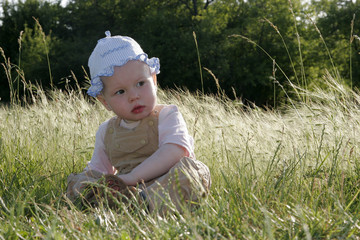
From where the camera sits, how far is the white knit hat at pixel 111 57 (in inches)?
90.0

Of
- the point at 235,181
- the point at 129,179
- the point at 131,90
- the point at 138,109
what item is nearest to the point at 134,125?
the point at 138,109

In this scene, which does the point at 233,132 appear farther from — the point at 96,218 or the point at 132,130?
the point at 96,218

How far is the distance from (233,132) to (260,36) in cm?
2235

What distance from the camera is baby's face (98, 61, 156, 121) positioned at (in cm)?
229

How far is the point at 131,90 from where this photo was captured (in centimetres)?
229

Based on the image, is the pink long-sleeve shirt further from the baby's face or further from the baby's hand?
the baby's hand

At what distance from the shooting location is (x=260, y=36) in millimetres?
24469

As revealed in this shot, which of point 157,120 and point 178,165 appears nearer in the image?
point 178,165

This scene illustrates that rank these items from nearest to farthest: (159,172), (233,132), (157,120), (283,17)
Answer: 1. (159,172)
2. (157,120)
3. (233,132)
4. (283,17)

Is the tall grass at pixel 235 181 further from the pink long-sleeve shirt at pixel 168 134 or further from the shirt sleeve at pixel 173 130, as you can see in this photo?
the shirt sleeve at pixel 173 130

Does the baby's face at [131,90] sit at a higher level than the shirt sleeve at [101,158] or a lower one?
higher

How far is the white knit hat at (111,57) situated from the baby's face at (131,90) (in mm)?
32

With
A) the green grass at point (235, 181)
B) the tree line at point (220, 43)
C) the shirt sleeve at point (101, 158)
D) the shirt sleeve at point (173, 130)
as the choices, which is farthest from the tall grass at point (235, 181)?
the tree line at point (220, 43)

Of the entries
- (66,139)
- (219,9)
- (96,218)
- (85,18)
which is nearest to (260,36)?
(219,9)
